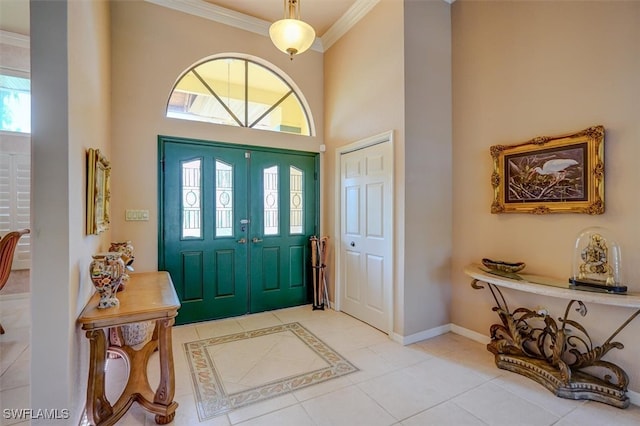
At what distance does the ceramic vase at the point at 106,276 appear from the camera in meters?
1.87

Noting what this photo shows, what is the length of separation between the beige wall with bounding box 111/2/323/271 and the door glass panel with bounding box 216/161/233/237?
1.27 feet

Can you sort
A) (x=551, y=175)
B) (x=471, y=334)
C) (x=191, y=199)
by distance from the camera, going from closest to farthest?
(x=551, y=175), (x=471, y=334), (x=191, y=199)

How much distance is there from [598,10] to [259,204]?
3714mm

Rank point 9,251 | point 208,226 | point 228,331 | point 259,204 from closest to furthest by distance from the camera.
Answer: point 9,251 → point 228,331 → point 208,226 → point 259,204

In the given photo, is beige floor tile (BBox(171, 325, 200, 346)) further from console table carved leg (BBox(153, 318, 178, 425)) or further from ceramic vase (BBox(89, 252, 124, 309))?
ceramic vase (BBox(89, 252, 124, 309))

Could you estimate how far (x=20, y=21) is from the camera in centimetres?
386

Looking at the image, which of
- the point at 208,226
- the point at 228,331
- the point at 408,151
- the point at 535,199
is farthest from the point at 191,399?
the point at 535,199

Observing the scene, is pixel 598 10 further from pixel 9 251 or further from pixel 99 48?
pixel 9 251

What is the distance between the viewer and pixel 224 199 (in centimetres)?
376

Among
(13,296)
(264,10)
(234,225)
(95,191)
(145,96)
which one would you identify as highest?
(264,10)

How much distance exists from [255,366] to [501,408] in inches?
75.6

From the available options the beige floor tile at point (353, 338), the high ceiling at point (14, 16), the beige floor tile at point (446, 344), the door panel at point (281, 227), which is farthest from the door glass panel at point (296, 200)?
the high ceiling at point (14, 16)

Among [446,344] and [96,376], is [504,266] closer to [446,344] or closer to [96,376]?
[446,344]

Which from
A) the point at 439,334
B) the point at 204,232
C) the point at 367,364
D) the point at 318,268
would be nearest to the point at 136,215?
the point at 204,232
